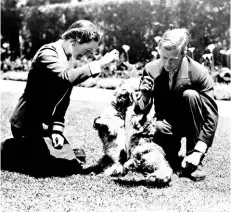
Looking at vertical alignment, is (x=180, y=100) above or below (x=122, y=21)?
above

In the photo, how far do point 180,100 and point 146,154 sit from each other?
71cm

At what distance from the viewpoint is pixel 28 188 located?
3939 millimetres

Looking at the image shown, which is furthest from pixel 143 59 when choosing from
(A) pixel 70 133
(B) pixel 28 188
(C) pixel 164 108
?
(B) pixel 28 188

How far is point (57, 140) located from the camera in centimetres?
450

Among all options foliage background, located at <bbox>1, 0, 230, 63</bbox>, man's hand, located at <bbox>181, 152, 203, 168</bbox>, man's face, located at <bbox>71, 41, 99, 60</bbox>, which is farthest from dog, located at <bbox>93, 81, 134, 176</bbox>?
foliage background, located at <bbox>1, 0, 230, 63</bbox>

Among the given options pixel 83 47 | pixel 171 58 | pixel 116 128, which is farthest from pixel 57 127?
pixel 171 58

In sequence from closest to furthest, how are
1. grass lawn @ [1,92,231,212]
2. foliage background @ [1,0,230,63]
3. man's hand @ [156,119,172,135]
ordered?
grass lawn @ [1,92,231,212]
man's hand @ [156,119,172,135]
foliage background @ [1,0,230,63]

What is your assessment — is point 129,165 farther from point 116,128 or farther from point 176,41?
point 176,41

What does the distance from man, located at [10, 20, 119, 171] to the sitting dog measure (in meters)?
0.63

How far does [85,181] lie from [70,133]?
1798mm

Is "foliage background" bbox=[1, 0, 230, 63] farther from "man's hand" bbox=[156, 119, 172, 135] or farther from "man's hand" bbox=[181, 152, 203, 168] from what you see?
"man's hand" bbox=[181, 152, 203, 168]

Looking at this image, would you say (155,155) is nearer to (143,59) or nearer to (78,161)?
(78,161)

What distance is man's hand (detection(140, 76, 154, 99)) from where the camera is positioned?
4141 mm

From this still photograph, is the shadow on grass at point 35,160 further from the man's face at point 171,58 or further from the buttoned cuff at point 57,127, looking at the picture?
the man's face at point 171,58
